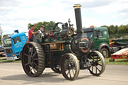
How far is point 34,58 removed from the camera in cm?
878

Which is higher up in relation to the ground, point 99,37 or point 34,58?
point 99,37

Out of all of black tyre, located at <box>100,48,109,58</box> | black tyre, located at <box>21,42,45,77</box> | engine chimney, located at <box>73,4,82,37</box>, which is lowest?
black tyre, located at <box>100,48,109,58</box>

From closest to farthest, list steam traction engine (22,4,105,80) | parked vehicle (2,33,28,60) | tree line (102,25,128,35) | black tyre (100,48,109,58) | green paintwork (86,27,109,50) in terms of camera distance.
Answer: steam traction engine (22,4,105,80), green paintwork (86,27,109,50), black tyre (100,48,109,58), parked vehicle (2,33,28,60), tree line (102,25,128,35)

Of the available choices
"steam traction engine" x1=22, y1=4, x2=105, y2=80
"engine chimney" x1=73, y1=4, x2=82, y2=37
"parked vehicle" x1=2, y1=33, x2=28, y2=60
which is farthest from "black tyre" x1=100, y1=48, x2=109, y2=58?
"engine chimney" x1=73, y1=4, x2=82, y2=37

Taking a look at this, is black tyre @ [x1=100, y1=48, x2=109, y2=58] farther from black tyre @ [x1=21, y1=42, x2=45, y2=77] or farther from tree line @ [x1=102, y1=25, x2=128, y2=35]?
tree line @ [x1=102, y1=25, x2=128, y2=35]

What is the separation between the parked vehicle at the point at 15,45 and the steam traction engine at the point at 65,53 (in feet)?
38.1

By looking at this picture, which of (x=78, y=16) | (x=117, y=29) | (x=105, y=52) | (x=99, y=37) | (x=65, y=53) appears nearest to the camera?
(x=78, y=16)

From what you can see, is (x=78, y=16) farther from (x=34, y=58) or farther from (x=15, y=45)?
(x=15, y=45)

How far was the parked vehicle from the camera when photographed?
2073 centimetres

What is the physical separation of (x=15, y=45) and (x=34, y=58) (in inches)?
487

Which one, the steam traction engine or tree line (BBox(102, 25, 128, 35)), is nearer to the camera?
the steam traction engine

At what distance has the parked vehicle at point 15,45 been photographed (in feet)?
68.0

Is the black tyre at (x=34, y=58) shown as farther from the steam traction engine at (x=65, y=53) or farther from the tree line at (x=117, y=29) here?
the tree line at (x=117, y=29)

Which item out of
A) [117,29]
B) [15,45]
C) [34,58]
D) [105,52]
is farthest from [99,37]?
[117,29]
